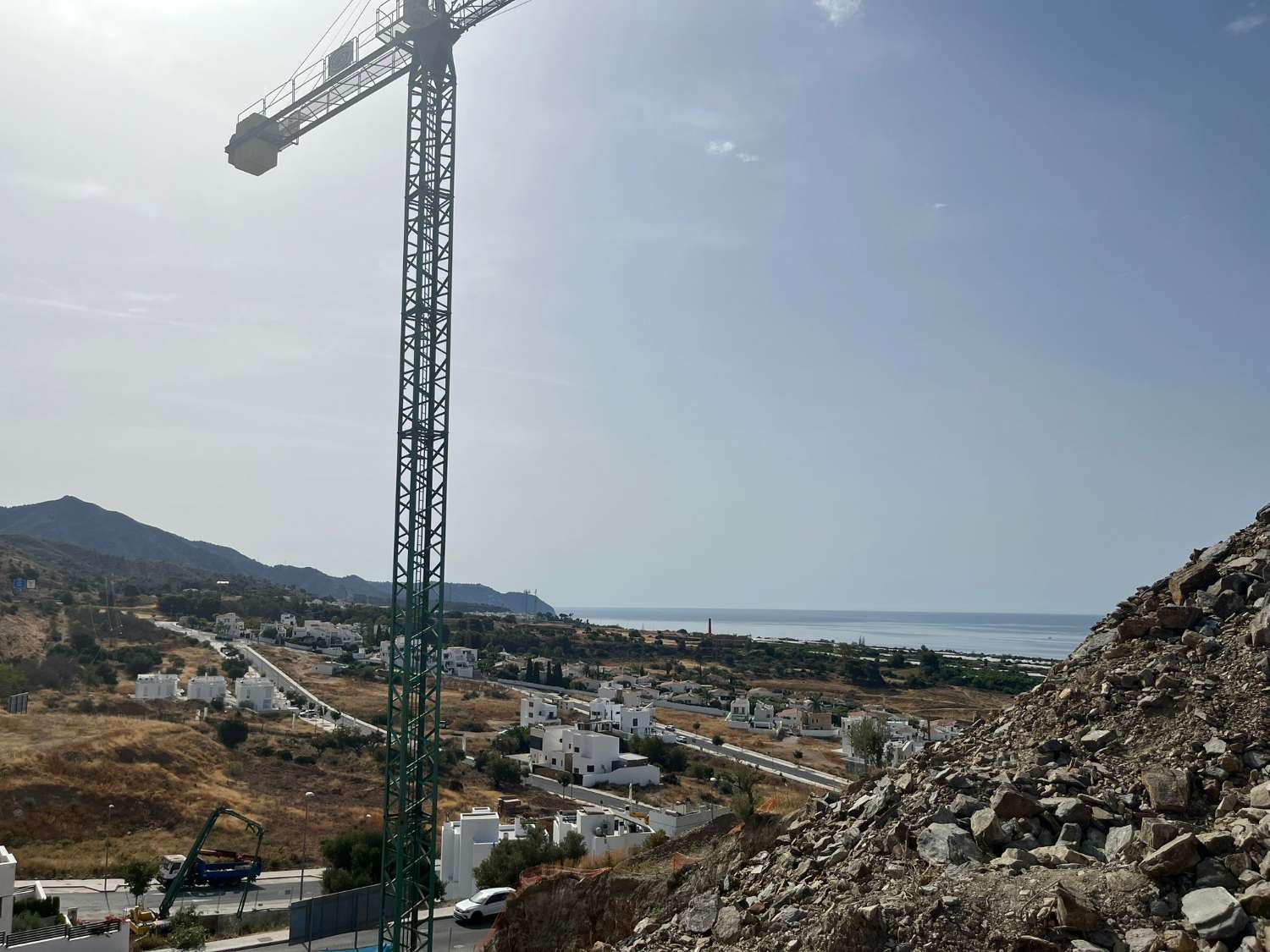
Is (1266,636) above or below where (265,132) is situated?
below

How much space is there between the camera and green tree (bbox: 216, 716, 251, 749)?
49.3 m

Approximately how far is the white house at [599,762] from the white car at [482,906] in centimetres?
2438

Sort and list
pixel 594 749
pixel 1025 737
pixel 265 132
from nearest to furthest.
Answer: pixel 1025 737
pixel 265 132
pixel 594 749

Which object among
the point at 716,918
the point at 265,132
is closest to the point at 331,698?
the point at 265,132

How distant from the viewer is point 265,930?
2558cm

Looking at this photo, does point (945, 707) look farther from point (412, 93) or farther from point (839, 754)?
point (412, 93)

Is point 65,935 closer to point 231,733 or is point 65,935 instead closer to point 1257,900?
point 1257,900

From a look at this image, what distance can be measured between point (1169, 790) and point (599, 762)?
4440 cm

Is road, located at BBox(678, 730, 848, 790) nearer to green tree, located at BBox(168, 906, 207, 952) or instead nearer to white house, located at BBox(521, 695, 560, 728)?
white house, located at BBox(521, 695, 560, 728)

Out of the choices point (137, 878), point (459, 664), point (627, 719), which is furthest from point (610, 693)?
point (137, 878)

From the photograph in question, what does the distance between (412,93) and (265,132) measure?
6.63 meters

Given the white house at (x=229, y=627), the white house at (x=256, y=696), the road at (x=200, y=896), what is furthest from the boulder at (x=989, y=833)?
the white house at (x=229, y=627)

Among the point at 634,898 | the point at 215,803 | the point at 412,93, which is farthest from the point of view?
the point at 215,803

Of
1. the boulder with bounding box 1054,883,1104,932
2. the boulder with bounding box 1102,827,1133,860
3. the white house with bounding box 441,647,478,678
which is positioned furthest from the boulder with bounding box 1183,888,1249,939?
the white house with bounding box 441,647,478,678
